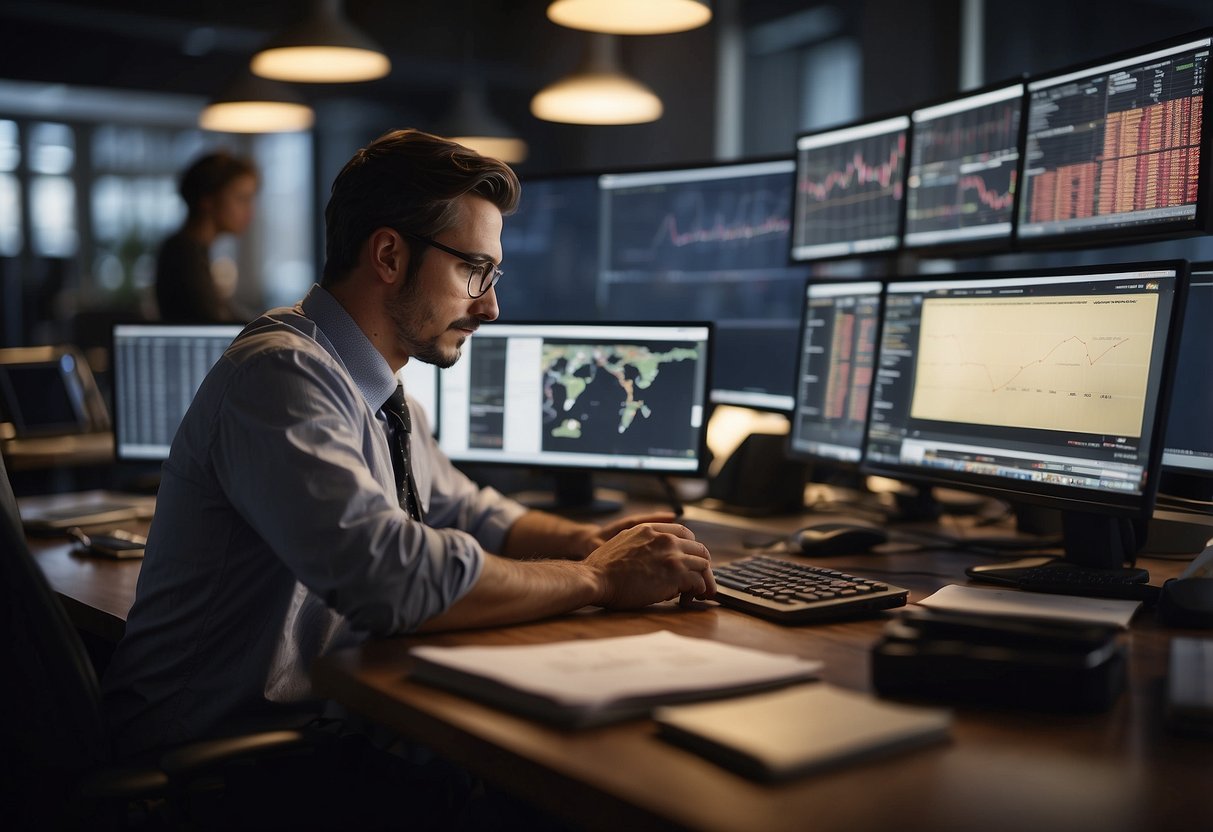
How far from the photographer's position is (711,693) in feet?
3.31

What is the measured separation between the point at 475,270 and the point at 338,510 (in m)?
0.54

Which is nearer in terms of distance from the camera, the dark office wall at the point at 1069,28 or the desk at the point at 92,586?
the desk at the point at 92,586

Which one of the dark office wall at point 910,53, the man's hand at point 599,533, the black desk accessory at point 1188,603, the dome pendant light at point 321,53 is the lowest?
the man's hand at point 599,533

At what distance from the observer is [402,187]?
1.55 m

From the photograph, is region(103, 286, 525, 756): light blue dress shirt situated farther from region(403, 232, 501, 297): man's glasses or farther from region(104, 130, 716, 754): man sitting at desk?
region(403, 232, 501, 297): man's glasses

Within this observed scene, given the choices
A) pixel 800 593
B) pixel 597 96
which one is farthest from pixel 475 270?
pixel 597 96

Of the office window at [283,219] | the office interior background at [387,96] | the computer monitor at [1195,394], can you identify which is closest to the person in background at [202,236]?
the office interior background at [387,96]

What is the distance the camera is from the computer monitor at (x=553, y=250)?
287 centimetres

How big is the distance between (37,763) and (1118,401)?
143 cm

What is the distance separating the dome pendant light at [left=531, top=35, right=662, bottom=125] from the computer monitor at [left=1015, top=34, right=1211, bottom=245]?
2.04 metres

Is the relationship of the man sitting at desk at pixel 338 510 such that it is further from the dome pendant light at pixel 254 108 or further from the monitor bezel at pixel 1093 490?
the dome pendant light at pixel 254 108

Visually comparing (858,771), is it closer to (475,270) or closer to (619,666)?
(619,666)

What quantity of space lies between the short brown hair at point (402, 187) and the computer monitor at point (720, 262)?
1.00 m

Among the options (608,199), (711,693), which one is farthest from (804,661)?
(608,199)
